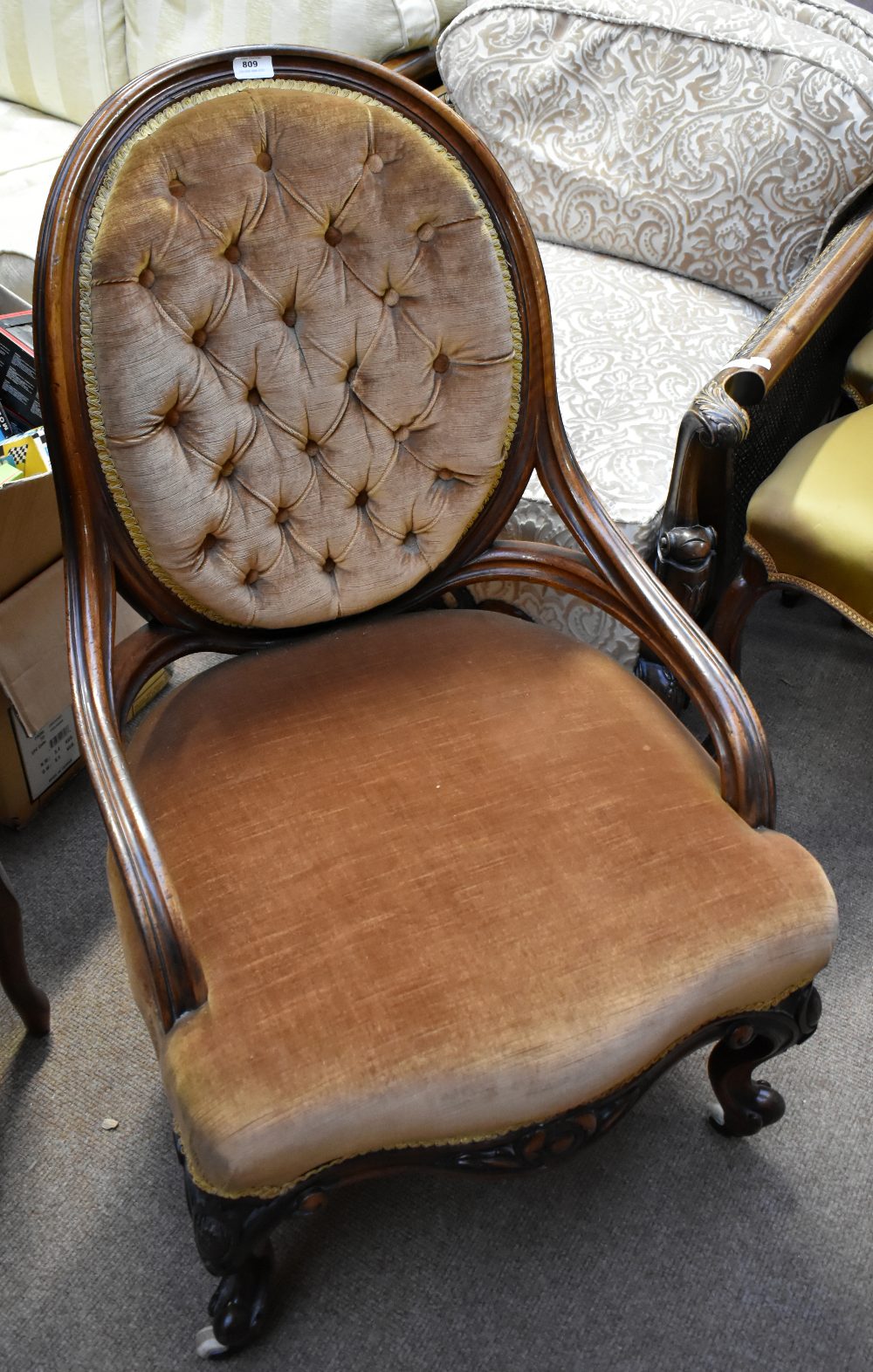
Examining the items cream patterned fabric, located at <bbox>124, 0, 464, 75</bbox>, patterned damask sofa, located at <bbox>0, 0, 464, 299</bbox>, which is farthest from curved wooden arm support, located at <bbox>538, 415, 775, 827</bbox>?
cream patterned fabric, located at <bbox>124, 0, 464, 75</bbox>

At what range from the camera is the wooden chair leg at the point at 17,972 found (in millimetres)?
989

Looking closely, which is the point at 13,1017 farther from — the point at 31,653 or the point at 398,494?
the point at 398,494

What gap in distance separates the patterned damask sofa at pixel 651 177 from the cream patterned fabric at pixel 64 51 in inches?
25.4

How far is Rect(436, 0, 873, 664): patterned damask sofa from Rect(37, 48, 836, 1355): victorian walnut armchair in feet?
0.96

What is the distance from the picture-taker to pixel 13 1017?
113 cm

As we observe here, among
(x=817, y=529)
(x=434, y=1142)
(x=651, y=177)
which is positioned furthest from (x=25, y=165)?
(x=434, y=1142)

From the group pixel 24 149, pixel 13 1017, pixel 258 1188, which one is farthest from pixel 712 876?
pixel 24 149

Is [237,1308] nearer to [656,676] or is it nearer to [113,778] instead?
[113,778]

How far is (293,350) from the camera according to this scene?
0.90 metres

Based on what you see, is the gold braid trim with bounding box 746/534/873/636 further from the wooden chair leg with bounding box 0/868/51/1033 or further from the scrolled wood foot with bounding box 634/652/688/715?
the wooden chair leg with bounding box 0/868/51/1033

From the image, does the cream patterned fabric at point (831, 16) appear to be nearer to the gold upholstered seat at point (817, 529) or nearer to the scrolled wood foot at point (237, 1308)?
the gold upholstered seat at point (817, 529)

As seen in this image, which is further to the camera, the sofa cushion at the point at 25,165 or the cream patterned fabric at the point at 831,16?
the sofa cushion at the point at 25,165

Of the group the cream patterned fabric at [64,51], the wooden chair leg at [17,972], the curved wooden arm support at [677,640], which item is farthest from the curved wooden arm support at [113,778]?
the cream patterned fabric at [64,51]

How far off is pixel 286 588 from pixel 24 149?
136cm
